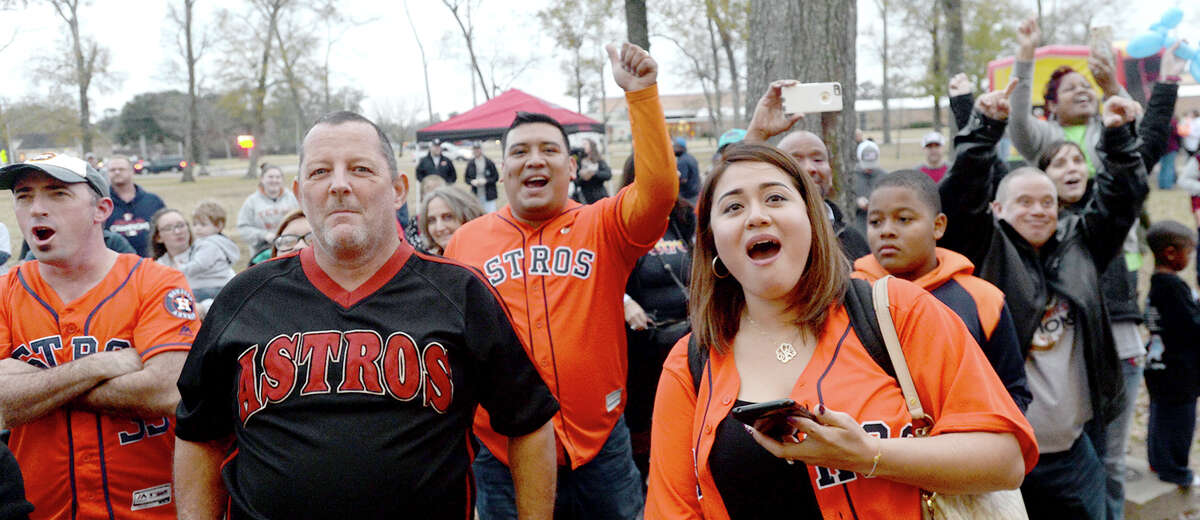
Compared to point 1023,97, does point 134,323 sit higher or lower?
lower

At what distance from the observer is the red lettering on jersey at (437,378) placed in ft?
6.95

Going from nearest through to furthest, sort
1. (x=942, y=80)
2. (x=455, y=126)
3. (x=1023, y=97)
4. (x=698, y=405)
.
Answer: (x=698, y=405) < (x=1023, y=97) < (x=455, y=126) < (x=942, y=80)

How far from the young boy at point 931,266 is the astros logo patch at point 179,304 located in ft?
8.28

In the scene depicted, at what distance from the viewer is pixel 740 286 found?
85.7 inches

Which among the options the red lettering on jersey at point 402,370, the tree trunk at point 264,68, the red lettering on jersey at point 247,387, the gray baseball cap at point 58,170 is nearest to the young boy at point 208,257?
the gray baseball cap at point 58,170

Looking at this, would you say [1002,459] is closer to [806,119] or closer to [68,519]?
[68,519]

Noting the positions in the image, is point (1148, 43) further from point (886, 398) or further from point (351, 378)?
point (351, 378)

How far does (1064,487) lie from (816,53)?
2.76 m

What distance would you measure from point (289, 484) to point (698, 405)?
1.13m

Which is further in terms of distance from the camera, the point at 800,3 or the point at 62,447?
the point at 800,3

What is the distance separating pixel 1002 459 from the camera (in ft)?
5.56

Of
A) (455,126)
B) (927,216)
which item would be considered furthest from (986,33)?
(927,216)

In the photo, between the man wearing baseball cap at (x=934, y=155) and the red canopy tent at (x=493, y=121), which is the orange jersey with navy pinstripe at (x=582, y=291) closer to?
the man wearing baseball cap at (x=934, y=155)

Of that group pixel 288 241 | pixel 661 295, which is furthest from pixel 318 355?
pixel 661 295
